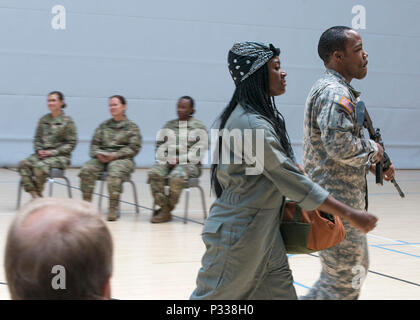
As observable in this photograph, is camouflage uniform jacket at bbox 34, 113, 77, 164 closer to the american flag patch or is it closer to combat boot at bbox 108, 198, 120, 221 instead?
combat boot at bbox 108, 198, 120, 221

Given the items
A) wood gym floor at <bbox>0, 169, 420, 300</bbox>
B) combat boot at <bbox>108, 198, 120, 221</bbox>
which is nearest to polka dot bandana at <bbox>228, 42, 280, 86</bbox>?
wood gym floor at <bbox>0, 169, 420, 300</bbox>

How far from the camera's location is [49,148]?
7.69 m

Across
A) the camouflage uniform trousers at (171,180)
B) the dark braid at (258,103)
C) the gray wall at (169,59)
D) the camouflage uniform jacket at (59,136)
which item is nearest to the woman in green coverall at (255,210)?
the dark braid at (258,103)

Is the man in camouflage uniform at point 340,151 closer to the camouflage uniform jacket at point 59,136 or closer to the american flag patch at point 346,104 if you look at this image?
the american flag patch at point 346,104

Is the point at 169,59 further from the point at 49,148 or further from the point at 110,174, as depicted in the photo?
the point at 110,174

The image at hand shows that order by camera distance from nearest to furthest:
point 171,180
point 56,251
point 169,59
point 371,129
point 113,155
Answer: point 56,251 → point 371,129 → point 171,180 → point 113,155 → point 169,59

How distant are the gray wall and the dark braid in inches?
381

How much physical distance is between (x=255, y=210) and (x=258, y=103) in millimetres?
424

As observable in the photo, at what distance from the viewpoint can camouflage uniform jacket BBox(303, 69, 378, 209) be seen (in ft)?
9.58

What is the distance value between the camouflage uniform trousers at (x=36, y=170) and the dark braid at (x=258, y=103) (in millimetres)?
5168

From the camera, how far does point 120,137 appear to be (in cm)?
745

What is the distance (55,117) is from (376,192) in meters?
5.38

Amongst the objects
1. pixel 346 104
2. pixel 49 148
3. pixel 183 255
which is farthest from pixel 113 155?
pixel 346 104
